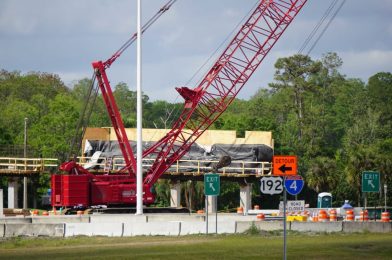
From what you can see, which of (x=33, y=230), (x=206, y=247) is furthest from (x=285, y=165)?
(x=33, y=230)

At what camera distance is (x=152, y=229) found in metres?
63.6

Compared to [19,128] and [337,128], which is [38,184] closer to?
[19,128]

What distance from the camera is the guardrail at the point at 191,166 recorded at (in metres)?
109

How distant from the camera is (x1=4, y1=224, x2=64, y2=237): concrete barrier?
64.2 metres

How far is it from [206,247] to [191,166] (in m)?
58.5

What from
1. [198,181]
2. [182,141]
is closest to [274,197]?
[198,181]

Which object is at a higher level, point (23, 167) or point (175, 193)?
point (23, 167)

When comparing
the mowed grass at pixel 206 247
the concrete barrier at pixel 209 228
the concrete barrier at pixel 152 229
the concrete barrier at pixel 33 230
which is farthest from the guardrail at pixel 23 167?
the mowed grass at pixel 206 247

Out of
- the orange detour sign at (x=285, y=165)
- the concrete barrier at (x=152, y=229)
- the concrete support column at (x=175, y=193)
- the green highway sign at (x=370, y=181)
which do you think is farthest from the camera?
the concrete support column at (x=175, y=193)

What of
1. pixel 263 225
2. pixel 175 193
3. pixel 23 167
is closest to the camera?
pixel 263 225

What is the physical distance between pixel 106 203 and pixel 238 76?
16021 mm

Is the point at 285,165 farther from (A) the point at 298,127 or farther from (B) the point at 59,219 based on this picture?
(A) the point at 298,127

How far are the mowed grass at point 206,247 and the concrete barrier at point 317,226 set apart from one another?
1112 millimetres

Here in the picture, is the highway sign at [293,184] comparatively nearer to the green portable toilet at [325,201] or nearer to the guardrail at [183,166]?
the green portable toilet at [325,201]
